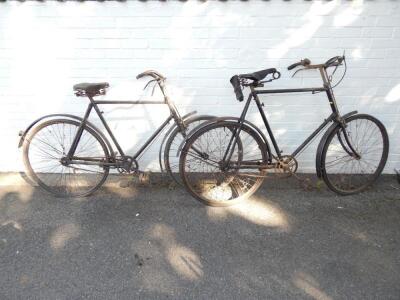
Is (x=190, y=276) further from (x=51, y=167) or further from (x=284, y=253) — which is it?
(x=51, y=167)

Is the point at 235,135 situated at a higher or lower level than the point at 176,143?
higher

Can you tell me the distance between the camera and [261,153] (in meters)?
3.72

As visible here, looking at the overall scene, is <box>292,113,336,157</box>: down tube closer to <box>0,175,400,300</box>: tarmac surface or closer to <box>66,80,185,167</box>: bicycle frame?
<box>0,175,400,300</box>: tarmac surface

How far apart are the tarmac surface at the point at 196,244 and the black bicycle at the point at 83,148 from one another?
0.88ft

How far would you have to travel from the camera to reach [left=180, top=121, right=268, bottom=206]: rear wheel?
3.56 metres

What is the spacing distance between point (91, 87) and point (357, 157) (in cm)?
286

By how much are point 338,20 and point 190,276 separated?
9.27 feet

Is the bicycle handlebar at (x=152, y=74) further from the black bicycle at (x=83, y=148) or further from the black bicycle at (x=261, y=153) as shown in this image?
the black bicycle at (x=261, y=153)

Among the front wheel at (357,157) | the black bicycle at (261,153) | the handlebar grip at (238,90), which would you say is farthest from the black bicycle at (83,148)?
the front wheel at (357,157)

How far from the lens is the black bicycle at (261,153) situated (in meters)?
3.49

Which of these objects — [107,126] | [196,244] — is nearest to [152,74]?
[107,126]

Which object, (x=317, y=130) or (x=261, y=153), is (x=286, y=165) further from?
(x=317, y=130)

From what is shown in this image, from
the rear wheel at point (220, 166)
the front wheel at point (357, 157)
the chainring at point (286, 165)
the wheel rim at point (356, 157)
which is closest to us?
the rear wheel at point (220, 166)

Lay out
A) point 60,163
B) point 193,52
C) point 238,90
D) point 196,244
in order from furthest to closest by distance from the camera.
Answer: point 60,163 → point 193,52 → point 238,90 → point 196,244
